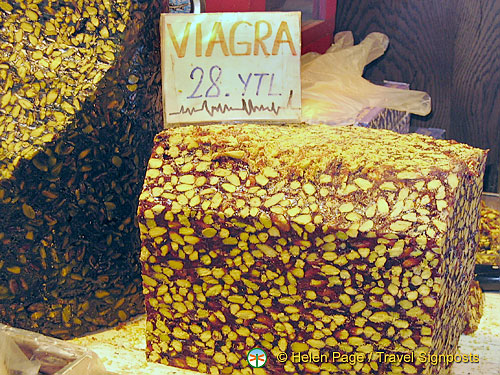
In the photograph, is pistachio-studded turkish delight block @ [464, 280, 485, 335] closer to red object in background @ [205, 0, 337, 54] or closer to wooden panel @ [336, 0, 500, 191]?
wooden panel @ [336, 0, 500, 191]

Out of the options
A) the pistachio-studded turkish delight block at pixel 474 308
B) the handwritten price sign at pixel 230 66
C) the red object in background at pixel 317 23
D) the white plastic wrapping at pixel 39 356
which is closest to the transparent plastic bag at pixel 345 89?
the red object in background at pixel 317 23

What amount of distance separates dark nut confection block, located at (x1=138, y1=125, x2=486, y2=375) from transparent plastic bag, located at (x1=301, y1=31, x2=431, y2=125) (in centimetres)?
38

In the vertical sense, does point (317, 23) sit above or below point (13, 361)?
above

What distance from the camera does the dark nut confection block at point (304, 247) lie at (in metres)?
0.94

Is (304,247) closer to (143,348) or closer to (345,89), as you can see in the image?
(143,348)

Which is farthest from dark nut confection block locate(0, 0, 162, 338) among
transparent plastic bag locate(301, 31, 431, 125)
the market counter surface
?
transparent plastic bag locate(301, 31, 431, 125)

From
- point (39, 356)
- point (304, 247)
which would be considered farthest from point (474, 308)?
point (39, 356)

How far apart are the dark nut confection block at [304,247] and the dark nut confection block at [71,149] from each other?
0.42ft

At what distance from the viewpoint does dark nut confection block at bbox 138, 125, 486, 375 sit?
3.10 feet

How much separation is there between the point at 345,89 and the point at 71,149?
81cm

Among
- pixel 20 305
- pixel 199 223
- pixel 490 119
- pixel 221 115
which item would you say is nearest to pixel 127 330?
pixel 20 305

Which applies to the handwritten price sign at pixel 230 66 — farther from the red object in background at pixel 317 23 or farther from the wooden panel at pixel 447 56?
the wooden panel at pixel 447 56

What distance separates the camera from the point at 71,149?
44.3 inches

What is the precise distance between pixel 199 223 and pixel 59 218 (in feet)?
0.98
